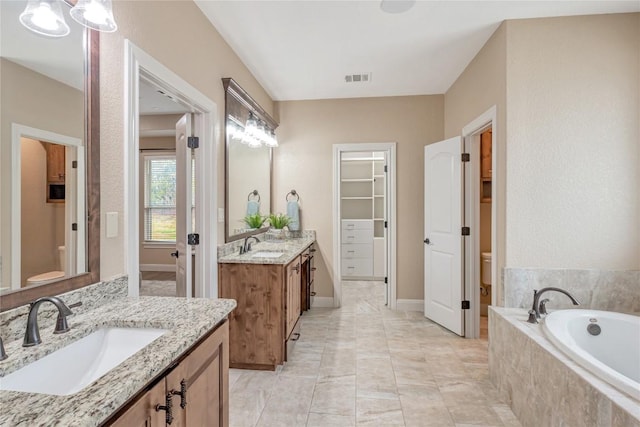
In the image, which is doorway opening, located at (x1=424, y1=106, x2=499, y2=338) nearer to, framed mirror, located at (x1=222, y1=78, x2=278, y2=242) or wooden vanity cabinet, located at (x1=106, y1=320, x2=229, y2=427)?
framed mirror, located at (x1=222, y1=78, x2=278, y2=242)

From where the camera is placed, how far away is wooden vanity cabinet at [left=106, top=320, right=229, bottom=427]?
0.85 meters

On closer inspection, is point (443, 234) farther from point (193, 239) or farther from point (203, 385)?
point (203, 385)

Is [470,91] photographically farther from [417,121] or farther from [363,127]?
[363,127]

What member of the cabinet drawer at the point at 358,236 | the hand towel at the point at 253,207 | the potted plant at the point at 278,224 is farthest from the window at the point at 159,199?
the cabinet drawer at the point at 358,236

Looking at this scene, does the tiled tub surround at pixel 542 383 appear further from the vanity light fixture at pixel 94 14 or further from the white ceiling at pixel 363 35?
the vanity light fixture at pixel 94 14

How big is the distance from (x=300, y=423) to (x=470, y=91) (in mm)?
3242

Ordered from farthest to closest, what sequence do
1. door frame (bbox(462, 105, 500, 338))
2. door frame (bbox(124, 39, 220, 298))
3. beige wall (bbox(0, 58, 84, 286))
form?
1. door frame (bbox(462, 105, 500, 338))
2. door frame (bbox(124, 39, 220, 298))
3. beige wall (bbox(0, 58, 84, 286))

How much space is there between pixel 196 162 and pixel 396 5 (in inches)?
73.3

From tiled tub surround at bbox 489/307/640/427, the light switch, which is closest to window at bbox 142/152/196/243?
the light switch

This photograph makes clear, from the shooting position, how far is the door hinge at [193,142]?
2.47 metres

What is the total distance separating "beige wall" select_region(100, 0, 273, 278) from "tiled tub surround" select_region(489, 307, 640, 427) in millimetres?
2205

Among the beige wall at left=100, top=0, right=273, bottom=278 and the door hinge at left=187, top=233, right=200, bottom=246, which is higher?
the beige wall at left=100, top=0, right=273, bottom=278

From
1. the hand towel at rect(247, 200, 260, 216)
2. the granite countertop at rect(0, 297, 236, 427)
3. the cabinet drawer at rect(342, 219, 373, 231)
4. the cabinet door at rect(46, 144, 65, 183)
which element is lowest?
the granite countertop at rect(0, 297, 236, 427)

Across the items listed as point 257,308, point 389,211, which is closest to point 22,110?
point 257,308
